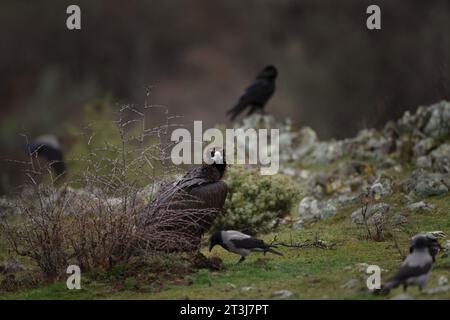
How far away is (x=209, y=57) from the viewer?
38000 mm

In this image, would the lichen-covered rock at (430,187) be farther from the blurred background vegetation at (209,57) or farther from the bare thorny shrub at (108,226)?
the blurred background vegetation at (209,57)

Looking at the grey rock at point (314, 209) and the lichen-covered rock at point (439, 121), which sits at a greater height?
the lichen-covered rock at point (439, 121)

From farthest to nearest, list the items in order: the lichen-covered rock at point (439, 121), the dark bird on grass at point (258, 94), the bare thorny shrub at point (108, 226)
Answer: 1. the dark bird on grass at point (258, 94)
2. the lichen-covered rock at point (439, 121)
3. the bare thorny shrub at point (108, 226)

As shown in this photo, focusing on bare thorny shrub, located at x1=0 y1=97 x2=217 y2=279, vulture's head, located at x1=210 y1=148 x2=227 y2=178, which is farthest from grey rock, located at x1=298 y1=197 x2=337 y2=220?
bare thorny shrub, located at x1=0 y1=97 x2=217 y2=279

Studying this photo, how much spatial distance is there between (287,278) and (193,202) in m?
1.62

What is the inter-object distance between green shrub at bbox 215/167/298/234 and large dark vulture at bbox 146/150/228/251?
2194 mm

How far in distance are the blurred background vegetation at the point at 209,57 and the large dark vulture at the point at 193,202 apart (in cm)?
1344

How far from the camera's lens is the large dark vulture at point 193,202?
36.5 ft

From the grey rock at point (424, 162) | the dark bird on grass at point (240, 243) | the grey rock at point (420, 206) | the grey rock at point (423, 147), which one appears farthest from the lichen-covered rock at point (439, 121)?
the dark bird on grass at point (240, 243)

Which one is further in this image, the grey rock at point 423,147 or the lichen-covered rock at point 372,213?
the grey rock at point 423,147
